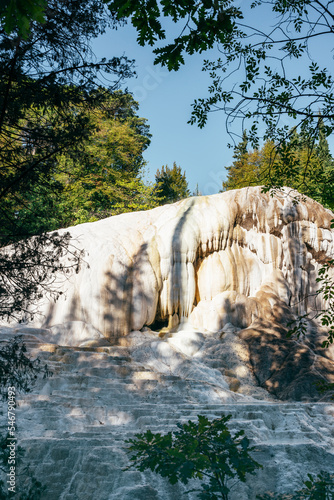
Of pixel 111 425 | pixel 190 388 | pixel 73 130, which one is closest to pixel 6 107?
pixel 73 130

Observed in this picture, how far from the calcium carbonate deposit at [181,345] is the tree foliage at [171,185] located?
10.6 m

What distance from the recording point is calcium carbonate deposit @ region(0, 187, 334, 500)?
15.5 ft

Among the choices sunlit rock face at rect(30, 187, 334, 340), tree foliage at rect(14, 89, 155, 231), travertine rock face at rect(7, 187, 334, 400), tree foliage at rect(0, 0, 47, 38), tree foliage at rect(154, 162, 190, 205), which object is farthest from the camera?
tree foliage at rect(154, 162, 190, 205)

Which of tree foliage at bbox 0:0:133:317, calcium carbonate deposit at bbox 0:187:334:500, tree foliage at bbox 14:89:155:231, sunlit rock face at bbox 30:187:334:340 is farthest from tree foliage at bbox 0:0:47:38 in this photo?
tree foliage at bbox 14:89:155:231

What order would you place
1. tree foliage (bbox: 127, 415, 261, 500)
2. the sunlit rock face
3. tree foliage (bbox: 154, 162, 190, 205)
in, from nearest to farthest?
tree foliage (bbox: 127, 415, 261, 500) < the sunlit rock face < tree foliage (bbox: 154, 162, 190, 205)

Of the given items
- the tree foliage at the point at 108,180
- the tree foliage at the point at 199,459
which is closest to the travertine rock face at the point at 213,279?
the tree foliage at the point at 108,180

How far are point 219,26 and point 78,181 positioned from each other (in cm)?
1706

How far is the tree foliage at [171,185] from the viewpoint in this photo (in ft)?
81.6

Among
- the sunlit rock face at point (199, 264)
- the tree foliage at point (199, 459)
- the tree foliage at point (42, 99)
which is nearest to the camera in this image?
the tree foliage at point (199, 459)

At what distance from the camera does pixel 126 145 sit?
21406 mm

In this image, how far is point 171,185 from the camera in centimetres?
2570

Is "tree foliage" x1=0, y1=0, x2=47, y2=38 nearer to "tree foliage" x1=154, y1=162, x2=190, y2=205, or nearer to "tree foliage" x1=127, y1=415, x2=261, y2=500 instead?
"tree foliage" x1=127, y1=415, x2=261, y2=500

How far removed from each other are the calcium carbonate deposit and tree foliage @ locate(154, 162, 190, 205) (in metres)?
10.6

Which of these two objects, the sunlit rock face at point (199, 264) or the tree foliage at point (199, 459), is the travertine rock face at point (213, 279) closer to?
the sunlit rock face at point (199, 264)
